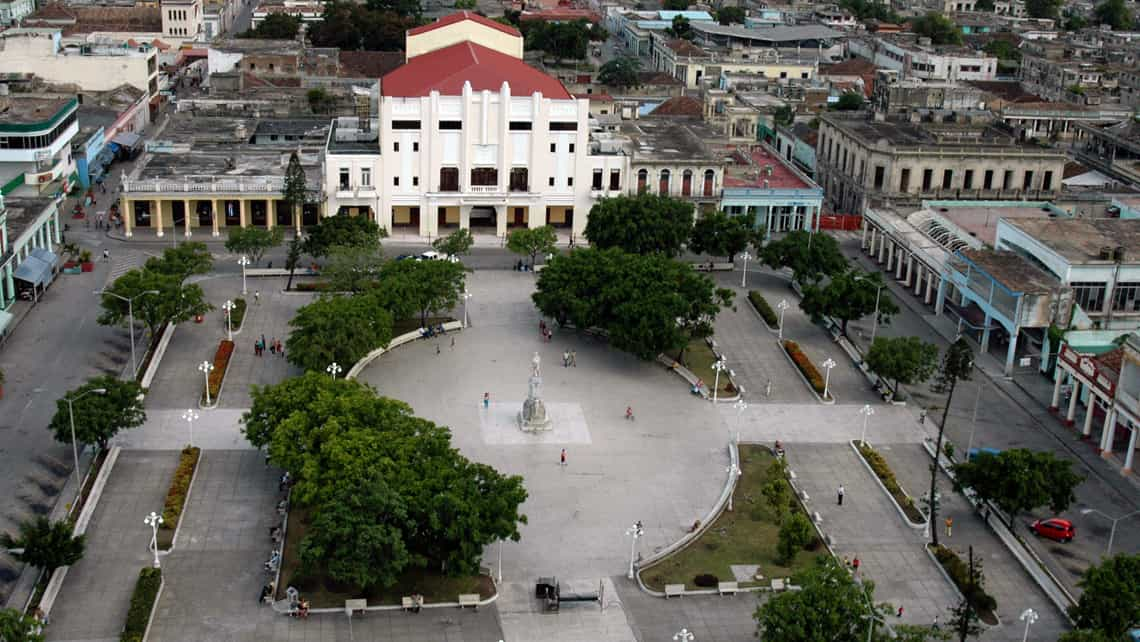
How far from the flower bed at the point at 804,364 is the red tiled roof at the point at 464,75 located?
3453cm

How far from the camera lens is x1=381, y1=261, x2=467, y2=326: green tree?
83.4m

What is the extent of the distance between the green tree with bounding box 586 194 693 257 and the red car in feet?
133

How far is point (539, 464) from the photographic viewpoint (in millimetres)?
68250

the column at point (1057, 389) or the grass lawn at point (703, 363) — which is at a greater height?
the column at point (1057, 389)

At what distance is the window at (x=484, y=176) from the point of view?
107812mm

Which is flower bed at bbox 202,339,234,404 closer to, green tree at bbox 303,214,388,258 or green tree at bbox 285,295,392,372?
green tree at bbox 285,295,392,372

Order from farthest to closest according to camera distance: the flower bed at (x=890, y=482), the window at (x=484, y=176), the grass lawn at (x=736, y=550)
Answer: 1. the window at (x=484, y=176)
2. the flower bed at (x=890, y=482)
3. the grass lawn at (x=736, y=550)

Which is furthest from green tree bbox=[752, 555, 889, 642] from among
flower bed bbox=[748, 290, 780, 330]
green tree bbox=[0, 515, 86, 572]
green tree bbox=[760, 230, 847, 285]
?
green tree bbox=[760, 230, 847, 285]

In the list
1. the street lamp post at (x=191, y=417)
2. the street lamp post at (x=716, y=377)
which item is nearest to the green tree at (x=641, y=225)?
the street lamp post at (x=716, y=377)

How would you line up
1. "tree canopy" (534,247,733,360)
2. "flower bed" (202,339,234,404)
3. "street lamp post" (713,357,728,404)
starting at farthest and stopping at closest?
"tree canopy" (534,247,733,360) < "street lamp post" (713,357,728,404) < "flower bed" (202,339,234,404)

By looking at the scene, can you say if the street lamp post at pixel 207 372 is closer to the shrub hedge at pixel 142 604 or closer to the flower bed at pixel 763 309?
the shrub hedge at pixel 142 604

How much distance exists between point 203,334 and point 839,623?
2039 inches

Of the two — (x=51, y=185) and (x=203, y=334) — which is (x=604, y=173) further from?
(x=51, y=185)

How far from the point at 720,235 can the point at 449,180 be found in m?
23.8
